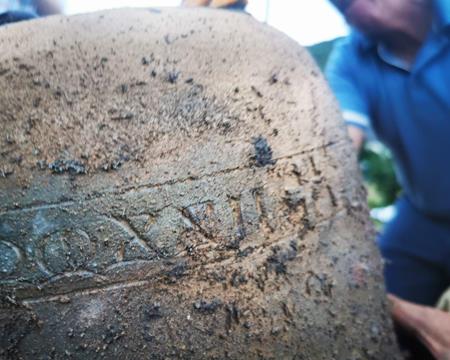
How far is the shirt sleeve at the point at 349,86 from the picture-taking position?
164cm

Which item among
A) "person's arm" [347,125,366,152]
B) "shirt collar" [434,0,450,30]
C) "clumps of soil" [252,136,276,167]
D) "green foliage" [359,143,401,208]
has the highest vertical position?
"shirt collar" [434,0,450,30]

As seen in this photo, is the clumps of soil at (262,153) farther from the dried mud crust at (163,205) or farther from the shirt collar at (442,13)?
the shirt collar at (442,13)

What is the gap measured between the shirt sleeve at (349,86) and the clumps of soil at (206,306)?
3.60ft

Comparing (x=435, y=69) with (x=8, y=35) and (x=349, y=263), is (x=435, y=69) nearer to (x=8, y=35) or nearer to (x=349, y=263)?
(x=349, y=263)

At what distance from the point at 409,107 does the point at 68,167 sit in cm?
133

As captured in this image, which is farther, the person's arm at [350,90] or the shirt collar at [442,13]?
the person's arm at [350,90]

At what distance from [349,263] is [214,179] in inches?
11.5

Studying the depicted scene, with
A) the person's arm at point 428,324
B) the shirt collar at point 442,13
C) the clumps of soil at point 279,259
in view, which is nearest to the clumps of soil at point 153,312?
the clumps of soil at point 279,259


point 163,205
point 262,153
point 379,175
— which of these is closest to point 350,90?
point 262,153

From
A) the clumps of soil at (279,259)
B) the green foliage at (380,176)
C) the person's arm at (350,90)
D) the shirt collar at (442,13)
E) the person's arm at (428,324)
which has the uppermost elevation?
the shirt collar at (442,13)

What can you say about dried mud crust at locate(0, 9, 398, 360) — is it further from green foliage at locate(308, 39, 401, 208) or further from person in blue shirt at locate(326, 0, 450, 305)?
green foliage at locate(308, 39, 401, 208)

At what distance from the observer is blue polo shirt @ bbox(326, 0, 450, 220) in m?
1.52

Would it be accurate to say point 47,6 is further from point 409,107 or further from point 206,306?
point 409,107

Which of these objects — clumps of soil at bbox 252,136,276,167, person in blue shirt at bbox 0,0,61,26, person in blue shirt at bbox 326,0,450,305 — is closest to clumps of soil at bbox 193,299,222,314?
clumps of soil at bbox 252,136,276,167
